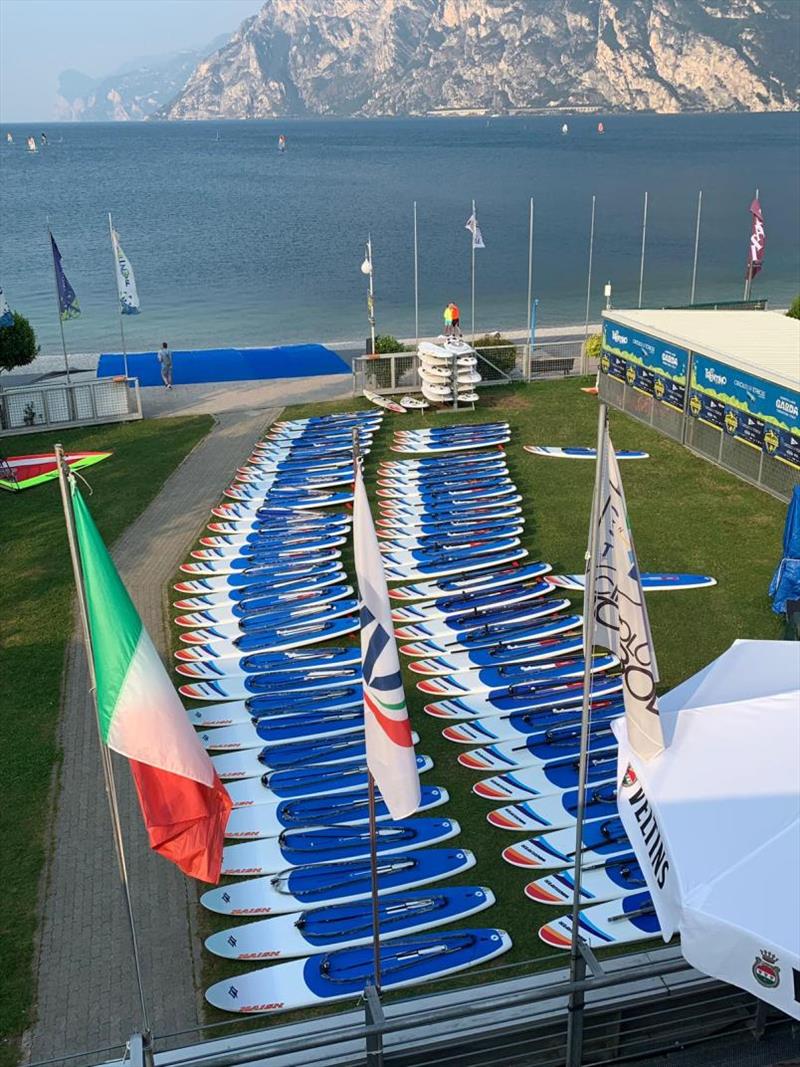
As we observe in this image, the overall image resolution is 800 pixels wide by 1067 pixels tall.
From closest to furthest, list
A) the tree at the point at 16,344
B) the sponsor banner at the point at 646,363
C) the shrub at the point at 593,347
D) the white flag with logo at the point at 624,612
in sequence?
1. the white flag with logo at the point at 624,612
2. the sponsor banner at the point at 646,363
3. the tree at the point at 16,344
4. the shrub at the point at 593,347

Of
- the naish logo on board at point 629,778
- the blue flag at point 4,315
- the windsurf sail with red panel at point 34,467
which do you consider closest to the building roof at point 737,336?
the naish logo on board at point 629,778

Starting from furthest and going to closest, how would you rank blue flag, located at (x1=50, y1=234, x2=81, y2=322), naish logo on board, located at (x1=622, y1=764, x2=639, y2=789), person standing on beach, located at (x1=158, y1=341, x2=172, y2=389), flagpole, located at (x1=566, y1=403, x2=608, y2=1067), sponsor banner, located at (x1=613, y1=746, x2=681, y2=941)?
person standing on beach, located at (x1=158, y1=341, x2=172, y2=389) < blue flag, located at (x1=50, y1=234, x2=81, y2=322) < naish logo on board, located at (x1=622, y1=764, x2=639, y2=789) < sponsor banner, located at (x1=613, y1=746, x2=681, y2=941) < flagpole, located at (x1=566, y1=403, x2=608, y2=1067)

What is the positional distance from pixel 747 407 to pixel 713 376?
61.4 inches

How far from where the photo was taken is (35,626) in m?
18.5

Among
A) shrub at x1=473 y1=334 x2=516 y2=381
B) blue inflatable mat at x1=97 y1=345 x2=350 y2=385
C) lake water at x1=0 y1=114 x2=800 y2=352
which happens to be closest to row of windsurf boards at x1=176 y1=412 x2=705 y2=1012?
shrub at x1=473 y1=334 x2=516 y2=381

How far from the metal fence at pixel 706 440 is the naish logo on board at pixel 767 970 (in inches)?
644

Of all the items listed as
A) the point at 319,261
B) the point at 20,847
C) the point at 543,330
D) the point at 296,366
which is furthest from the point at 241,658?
the point at 319,261

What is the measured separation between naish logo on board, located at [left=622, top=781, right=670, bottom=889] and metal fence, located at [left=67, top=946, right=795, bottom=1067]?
715mm

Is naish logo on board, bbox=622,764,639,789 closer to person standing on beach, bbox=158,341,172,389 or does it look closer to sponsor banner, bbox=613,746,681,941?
sponsor banner, bbox=613,746,681,941

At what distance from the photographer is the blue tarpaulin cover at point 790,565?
17.4 metres

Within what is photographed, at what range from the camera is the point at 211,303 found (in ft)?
203

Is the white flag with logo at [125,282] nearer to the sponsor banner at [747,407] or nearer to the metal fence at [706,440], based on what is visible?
the metal fence at [706,440]

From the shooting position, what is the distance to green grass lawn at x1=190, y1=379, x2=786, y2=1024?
1230cm

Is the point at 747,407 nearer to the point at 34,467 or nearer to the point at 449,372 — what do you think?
the point at 449,372
